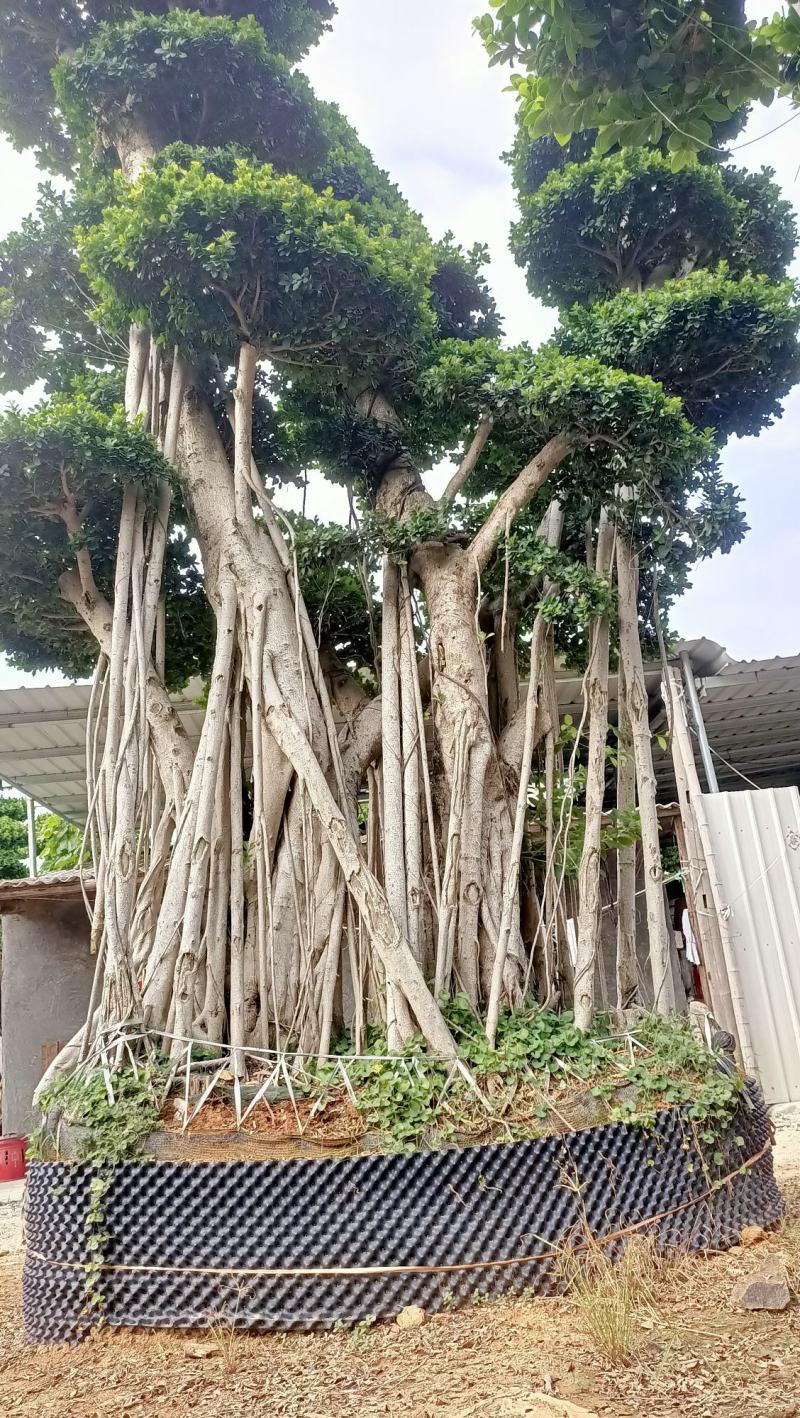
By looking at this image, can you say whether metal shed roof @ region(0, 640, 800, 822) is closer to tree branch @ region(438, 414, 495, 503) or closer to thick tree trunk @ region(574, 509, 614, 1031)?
thick tree trunk @ region(574, 509, 614, 1031)

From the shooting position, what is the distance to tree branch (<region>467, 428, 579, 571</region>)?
453cm

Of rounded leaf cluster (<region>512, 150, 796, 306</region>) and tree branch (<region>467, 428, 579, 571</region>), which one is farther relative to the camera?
rounded leaf cluster (<region>512, 150, 796, 306</region>)

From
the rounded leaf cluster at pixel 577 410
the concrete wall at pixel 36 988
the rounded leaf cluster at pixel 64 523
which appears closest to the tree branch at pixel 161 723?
the rounded leaf cluster at pixel 64 523

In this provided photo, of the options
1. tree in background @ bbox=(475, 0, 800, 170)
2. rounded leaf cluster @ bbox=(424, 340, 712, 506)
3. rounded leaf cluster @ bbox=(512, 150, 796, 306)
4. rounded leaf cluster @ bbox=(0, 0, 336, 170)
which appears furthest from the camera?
rounded leaf cluster @ bbox=(0, 0, 336, 170)

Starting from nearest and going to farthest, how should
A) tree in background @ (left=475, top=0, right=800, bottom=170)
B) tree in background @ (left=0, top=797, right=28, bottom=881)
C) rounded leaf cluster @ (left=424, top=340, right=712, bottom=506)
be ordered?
tree in background @ (left=475, top=0, right=800, bottom=170)
rounded leaf cluster @ (left=424, top=340, right=712, bottom=506)
tree in background @ (left=0, top=797, right=28, bottom=881)

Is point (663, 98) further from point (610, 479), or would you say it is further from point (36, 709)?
point (36, 709)

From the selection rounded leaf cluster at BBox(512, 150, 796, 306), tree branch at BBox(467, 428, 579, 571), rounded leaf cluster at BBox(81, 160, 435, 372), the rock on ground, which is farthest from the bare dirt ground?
rounded leaf cluster at BBox(512, 150, 796, 306)

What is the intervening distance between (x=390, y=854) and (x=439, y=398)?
86.4 inches

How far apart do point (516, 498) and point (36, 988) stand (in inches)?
232

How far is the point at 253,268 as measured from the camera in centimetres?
422

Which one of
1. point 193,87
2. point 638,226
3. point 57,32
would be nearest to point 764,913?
point 638,226

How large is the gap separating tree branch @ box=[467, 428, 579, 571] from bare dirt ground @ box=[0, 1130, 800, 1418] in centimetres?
299

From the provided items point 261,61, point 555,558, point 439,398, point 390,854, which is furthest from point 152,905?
point 261,61

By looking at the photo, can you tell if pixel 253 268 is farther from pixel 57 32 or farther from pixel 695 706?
pixel 695 706
